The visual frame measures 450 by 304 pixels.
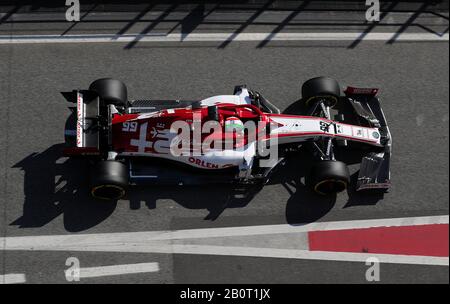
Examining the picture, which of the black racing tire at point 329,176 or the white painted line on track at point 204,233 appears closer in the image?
the white painted line on track at point 204,233

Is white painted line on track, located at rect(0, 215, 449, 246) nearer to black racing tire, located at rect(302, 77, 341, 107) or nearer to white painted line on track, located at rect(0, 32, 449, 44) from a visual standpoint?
black racing tire, located at rect(302, 77, 341, 107)

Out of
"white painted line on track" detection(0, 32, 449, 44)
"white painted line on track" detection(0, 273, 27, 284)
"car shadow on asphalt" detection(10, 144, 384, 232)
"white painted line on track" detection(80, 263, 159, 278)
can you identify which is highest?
"white painted line on track" detection(0, 32, 449, 44)

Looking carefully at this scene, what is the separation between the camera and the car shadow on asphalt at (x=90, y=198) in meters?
11.0

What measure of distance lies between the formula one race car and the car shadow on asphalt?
1.24 ft

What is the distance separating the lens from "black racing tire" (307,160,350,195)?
1084 cm

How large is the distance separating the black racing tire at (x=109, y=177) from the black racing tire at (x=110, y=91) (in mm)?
1477

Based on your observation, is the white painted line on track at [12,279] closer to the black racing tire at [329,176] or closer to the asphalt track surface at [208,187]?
the asphalt track surface at [208,187]

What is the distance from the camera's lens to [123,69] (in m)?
12.7

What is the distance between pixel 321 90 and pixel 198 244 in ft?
14.5

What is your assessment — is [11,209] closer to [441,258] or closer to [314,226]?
[314,226]

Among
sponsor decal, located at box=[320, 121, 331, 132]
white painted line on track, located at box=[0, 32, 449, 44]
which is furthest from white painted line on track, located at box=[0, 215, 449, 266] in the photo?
white painted line on track, located at box=[0, 32, 449, 44]

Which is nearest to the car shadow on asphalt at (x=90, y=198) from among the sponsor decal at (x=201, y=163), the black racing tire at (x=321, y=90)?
the sponsor decal at (x=201, y=163)

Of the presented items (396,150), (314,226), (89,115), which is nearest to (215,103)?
(89,115)

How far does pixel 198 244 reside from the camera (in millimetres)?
10977
